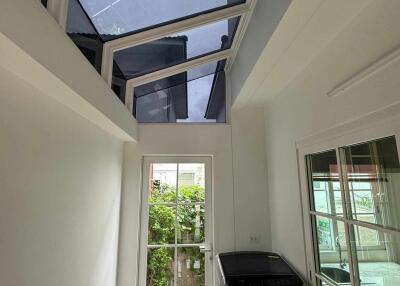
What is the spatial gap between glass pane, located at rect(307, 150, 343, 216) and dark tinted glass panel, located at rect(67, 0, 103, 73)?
1.62 metres

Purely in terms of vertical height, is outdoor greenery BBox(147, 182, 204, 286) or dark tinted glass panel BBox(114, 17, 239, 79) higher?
dark tinted glass panel BBox(114, 17, 239, 79)

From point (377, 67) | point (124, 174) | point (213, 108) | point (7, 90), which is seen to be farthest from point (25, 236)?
point (213, 108)

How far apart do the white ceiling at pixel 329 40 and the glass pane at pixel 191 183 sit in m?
1.26

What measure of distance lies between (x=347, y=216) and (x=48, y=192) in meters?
1.63

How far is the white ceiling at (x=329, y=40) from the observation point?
1090 mm

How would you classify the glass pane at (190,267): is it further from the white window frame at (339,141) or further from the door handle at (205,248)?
the white window frame at (339,141)

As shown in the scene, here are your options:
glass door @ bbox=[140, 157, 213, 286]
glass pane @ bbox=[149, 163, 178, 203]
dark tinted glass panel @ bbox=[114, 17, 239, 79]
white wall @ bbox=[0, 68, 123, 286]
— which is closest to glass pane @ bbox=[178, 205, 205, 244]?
glass door @ bbox=[140, 157, 213, 286]

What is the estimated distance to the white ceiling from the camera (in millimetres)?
1090

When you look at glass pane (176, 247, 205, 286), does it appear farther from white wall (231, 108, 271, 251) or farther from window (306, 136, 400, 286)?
window (306, 136, 400, 286)

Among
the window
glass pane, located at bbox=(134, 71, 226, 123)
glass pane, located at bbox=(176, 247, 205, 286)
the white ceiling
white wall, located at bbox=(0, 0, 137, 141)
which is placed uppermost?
glass pane, located at bbox=(134, 71, 226, 123)

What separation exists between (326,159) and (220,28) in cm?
129

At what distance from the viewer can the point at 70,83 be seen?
3.73ft

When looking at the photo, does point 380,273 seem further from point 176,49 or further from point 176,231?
point 176,49

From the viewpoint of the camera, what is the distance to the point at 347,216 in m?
1.43
